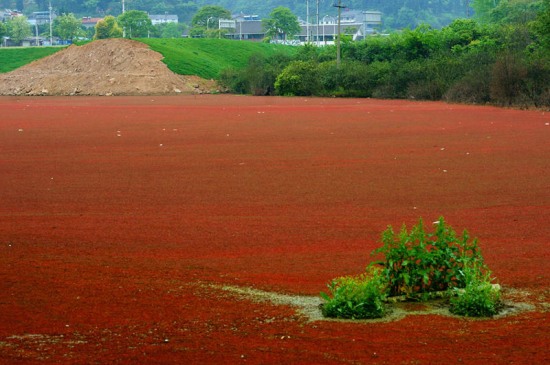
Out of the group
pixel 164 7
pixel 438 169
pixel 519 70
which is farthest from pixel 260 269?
pixel 164 7

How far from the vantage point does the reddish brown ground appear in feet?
21.8

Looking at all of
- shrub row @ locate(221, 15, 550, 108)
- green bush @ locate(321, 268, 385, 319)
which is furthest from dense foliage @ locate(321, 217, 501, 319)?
shrub row @ locate(221, 15, 550, 108)

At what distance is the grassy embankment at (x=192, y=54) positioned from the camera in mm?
84375

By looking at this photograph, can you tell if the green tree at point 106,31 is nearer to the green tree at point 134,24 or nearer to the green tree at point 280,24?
the green tree at point 134,24

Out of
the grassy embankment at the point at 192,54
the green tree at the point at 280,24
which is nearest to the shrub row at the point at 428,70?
the grassy embankment at the point at 192,54

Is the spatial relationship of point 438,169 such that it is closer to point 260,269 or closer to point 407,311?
point 260,269

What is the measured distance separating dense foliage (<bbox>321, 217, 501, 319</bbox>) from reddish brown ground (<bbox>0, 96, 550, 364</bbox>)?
8.9 inches

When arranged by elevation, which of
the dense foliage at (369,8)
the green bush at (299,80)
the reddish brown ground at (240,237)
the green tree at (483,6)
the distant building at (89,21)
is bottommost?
the reddish brown ground at (240,237)

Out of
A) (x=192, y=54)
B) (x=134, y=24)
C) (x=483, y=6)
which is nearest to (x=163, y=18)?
(x=134, y=24)

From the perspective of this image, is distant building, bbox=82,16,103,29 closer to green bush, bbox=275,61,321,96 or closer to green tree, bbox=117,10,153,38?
green tree, bbox=117,10,153,38

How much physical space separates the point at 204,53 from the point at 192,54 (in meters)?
4.48

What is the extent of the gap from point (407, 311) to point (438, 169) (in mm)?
10343

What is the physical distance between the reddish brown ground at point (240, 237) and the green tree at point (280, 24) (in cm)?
11260

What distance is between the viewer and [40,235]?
36.1ft
